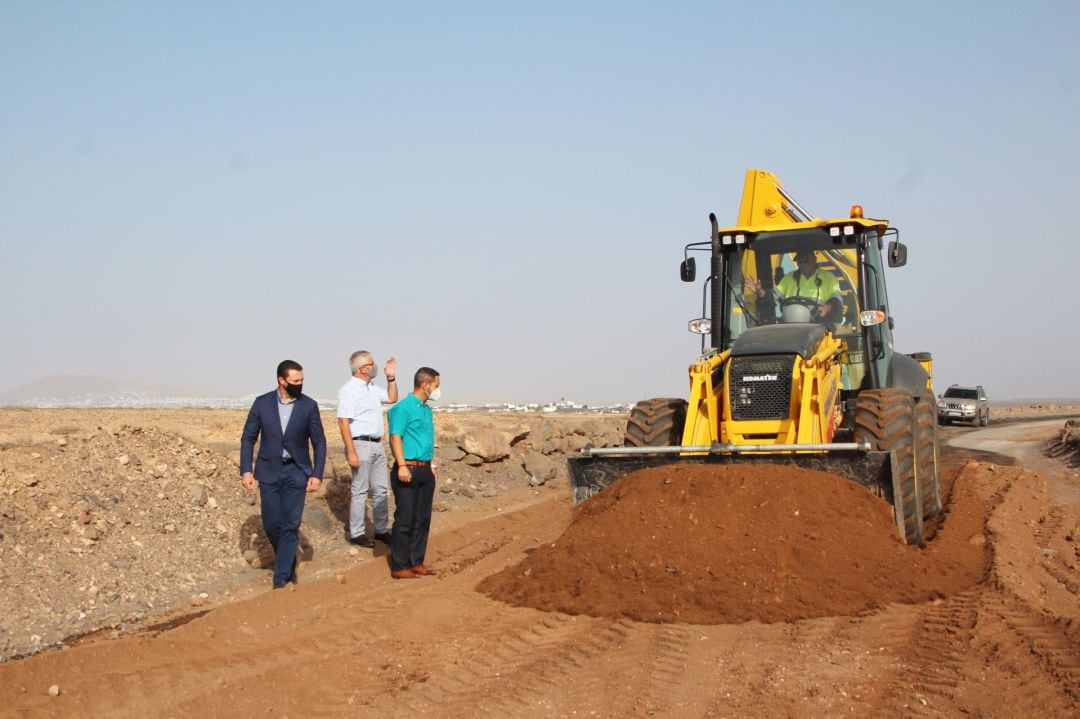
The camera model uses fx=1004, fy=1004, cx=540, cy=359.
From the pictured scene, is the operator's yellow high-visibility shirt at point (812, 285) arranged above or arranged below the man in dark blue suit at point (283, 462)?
above

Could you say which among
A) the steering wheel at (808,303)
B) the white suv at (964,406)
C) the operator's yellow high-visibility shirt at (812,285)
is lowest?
the white suv at (964,406)

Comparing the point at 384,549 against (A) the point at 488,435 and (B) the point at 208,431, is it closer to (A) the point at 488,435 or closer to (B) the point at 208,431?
(A) the point at 488,435

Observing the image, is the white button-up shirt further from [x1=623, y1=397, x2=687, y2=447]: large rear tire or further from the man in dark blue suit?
[x1=623, y1=397, x2=687, y2=447]: large rear tire

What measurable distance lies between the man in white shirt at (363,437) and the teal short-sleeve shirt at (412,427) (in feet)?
3.27

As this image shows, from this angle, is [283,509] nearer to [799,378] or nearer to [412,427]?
[412,427]

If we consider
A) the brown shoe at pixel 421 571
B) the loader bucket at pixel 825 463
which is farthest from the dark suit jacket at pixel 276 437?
the loader bucket at pixel 825 463

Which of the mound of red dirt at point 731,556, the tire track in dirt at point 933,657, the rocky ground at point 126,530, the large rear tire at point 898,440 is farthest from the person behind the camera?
the large rear tire at point 898,440

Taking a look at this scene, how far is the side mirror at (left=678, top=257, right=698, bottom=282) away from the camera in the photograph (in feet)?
35.1

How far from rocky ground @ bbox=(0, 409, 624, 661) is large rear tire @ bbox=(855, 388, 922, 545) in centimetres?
484

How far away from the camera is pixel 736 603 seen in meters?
6.67

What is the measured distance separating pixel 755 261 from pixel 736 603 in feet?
16.6

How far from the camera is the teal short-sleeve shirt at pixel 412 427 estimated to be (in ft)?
28.2

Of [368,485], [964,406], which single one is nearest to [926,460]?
[368,485]

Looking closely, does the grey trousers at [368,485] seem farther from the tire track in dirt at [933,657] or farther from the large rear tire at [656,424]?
the tire track in dirt at [933,657]
